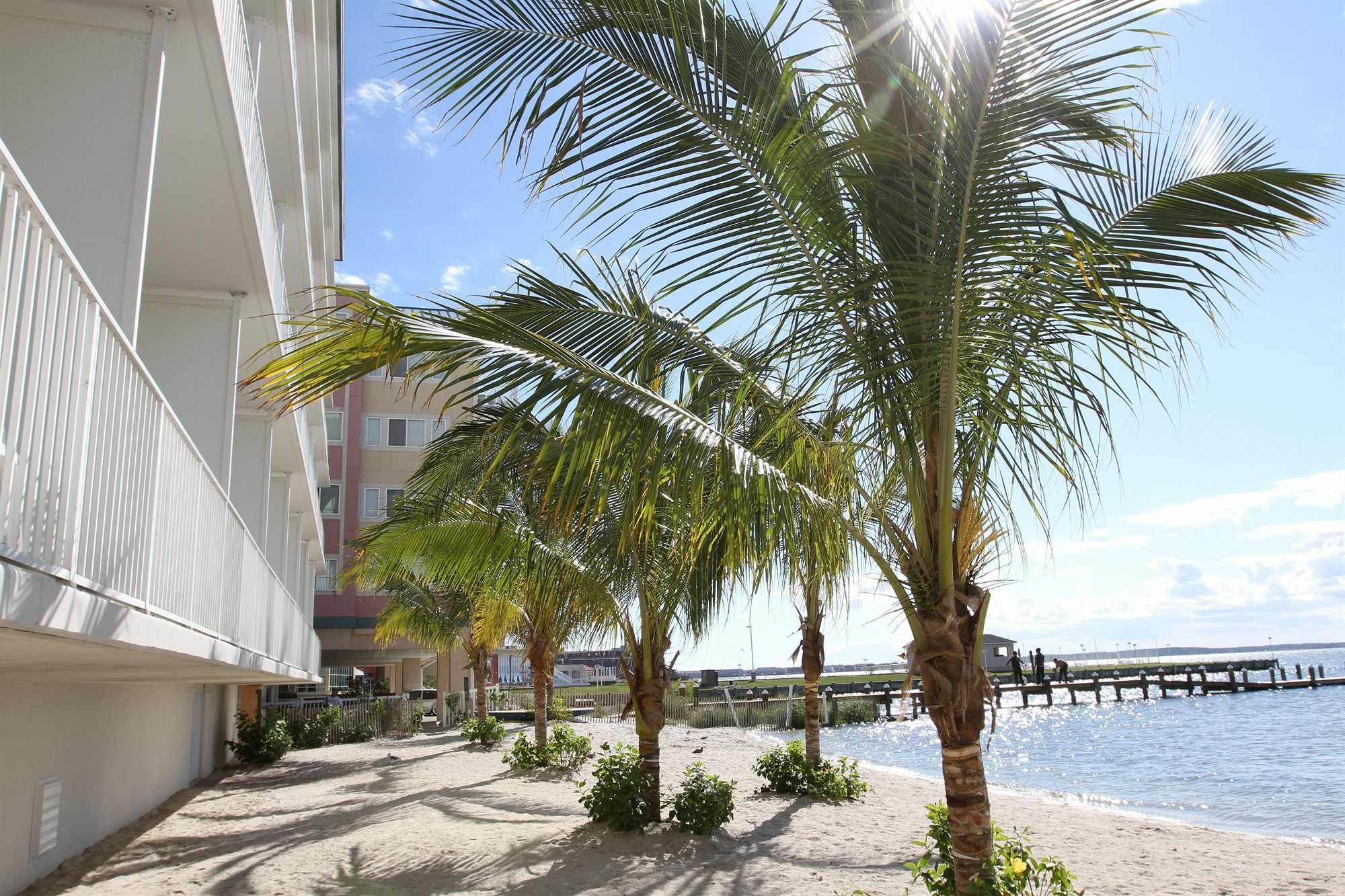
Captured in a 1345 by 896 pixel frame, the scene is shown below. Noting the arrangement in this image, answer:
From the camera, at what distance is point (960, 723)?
514 cm

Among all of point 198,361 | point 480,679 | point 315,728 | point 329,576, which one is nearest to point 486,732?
point 480,679

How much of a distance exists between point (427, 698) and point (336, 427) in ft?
63.3

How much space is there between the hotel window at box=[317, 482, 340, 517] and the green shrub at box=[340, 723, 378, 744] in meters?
11.0

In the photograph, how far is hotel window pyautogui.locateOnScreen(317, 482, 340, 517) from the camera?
37375 millimetres

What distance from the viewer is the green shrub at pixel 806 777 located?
14.3 meters

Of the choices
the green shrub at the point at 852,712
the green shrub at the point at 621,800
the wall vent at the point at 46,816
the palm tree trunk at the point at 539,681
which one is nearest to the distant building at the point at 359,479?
the palm tree trunk at the point at 539,681

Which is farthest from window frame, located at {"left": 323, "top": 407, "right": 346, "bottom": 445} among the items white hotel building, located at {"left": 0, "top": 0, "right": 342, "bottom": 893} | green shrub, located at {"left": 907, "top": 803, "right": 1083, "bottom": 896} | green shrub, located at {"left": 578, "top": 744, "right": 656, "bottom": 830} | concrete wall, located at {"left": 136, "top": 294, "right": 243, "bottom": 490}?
green shrub, located at {"left": 907, "top": 803, "right": 1083, "bottom": 896}

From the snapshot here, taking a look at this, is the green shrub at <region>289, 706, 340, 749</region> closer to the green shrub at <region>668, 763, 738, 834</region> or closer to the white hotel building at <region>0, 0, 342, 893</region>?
A: the white hotel building at <region>0, 0, 342, 893</region>

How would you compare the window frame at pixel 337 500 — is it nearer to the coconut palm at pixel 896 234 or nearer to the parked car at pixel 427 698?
the parked car at pixel 427 698

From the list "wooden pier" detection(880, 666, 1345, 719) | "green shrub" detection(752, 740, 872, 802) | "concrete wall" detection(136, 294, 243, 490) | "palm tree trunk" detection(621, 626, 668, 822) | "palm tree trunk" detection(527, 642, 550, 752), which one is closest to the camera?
"concrete wall" detection(136, 294, 243, 490)

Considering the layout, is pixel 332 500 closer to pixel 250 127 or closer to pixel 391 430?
pixel 391 430

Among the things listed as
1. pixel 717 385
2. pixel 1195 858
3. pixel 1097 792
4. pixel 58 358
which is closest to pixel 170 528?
pixel 58 358

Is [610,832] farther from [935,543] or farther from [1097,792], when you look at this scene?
[1097,792]

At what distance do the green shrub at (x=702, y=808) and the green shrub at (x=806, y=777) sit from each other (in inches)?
138
